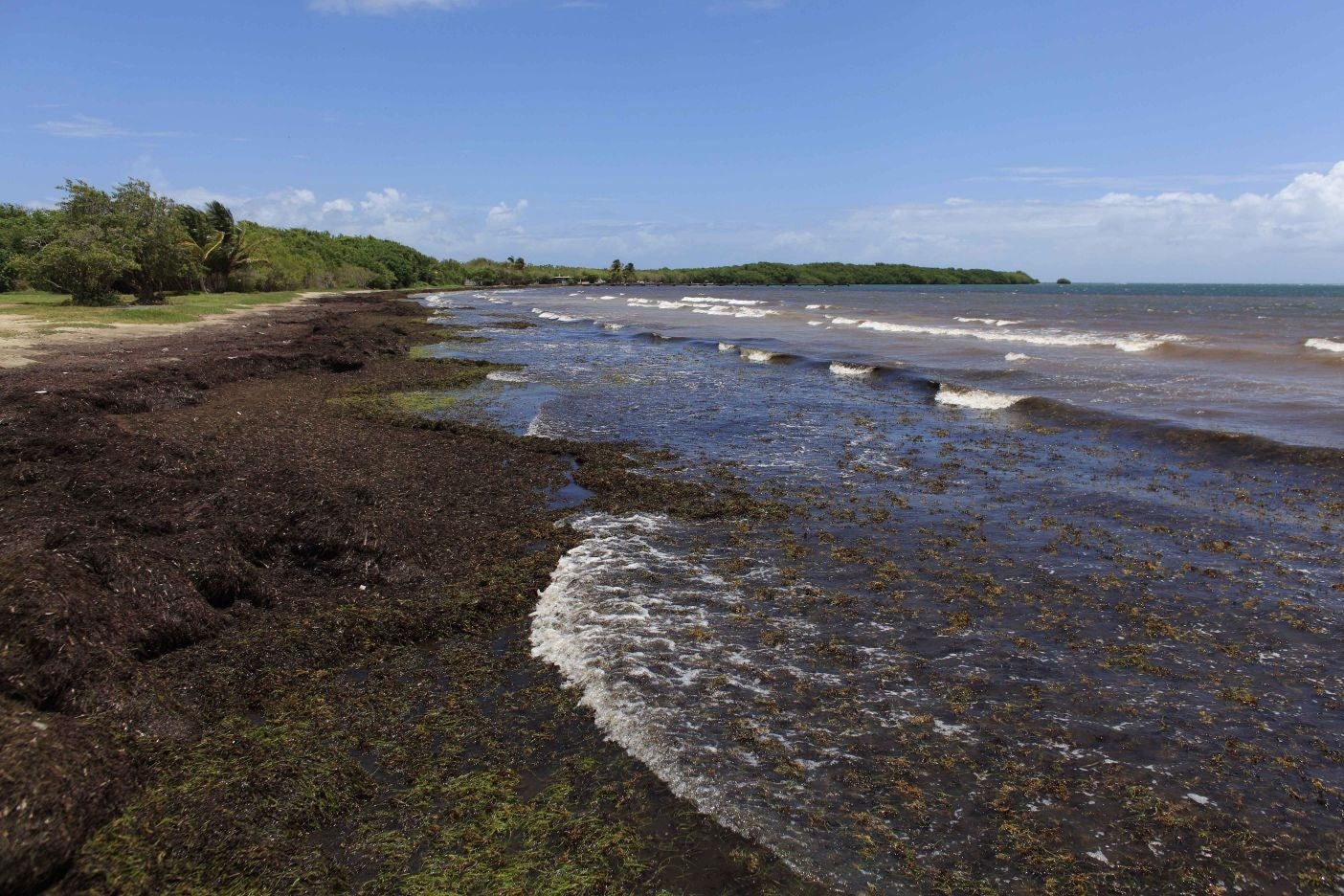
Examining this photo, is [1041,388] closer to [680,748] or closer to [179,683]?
[680,748]

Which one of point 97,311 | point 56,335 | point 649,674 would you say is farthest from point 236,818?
point 97,311

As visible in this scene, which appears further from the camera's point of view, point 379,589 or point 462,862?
point 379,589

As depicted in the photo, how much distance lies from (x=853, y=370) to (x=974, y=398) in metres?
7.89

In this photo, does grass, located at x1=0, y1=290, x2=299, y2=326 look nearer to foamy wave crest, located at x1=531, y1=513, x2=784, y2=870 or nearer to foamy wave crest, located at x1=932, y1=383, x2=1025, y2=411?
foamy wave crest, located at x1=531, y1=513, x2=784, y2=870

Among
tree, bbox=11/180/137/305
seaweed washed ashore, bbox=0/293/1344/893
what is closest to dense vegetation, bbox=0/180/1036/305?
tree, bbox=11/180/137/305

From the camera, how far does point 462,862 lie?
4641 millimetres

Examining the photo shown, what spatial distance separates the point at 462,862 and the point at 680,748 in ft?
6.20

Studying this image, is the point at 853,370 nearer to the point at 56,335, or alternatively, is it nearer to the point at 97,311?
the point at 56,335

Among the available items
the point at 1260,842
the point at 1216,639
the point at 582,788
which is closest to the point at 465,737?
the point at 582,788

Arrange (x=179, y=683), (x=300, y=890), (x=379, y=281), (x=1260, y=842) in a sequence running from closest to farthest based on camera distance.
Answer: (x=300, y=890)
(x=1260, y=842)
(x=179, y=683)
(x=379, y=281)

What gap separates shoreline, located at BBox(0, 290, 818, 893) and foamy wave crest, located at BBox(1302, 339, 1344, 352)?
126 feet

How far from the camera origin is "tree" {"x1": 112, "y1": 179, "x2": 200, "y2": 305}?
4753 centimetres

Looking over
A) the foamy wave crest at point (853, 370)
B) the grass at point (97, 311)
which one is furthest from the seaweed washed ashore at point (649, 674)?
the grass at point (97, 311)

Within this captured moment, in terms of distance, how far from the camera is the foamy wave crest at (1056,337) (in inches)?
1524
